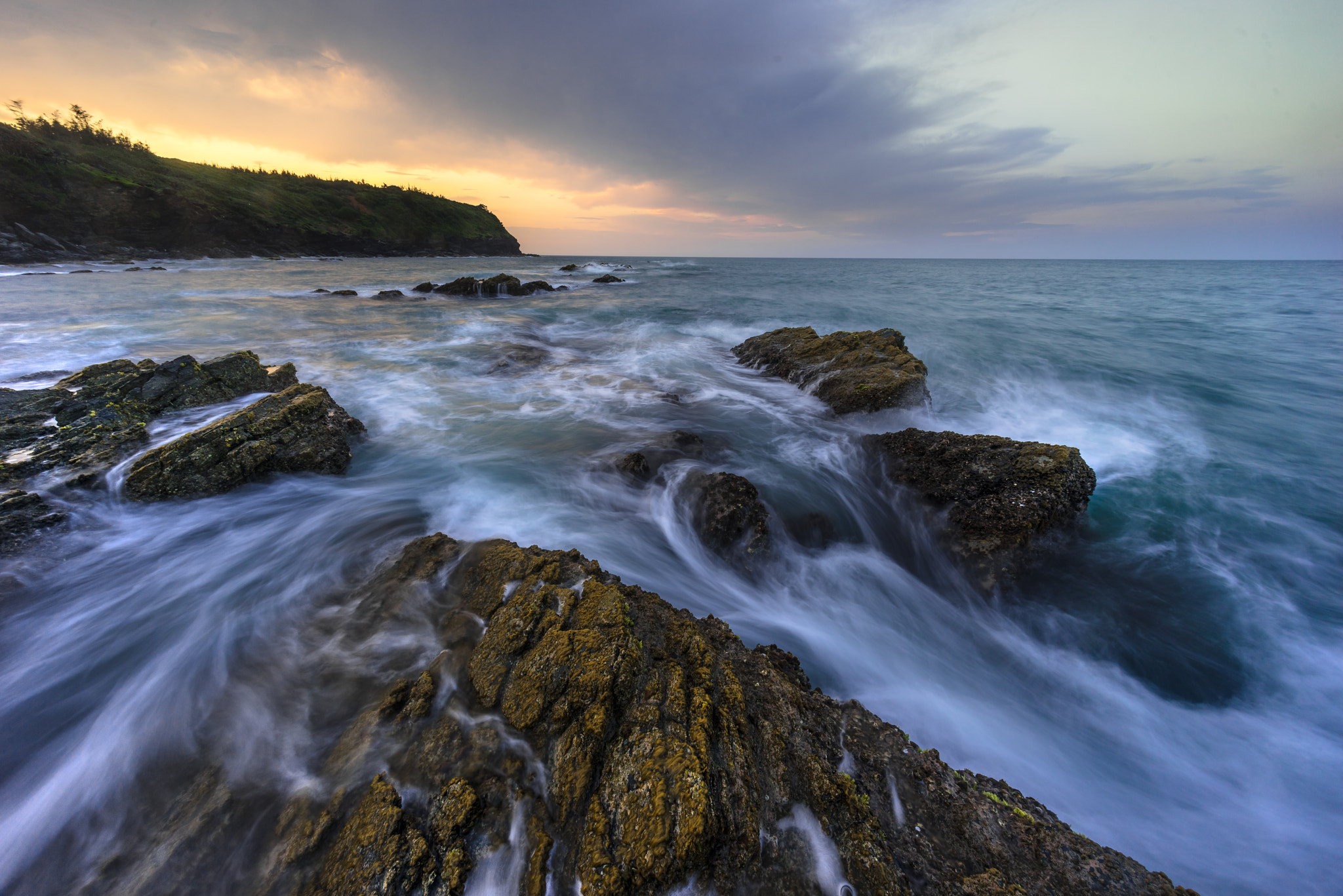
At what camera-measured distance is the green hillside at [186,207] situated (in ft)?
141

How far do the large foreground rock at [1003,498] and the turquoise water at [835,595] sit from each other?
0.31 m

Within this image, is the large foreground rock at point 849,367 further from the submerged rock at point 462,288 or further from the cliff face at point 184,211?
the cliff face at point 184,211

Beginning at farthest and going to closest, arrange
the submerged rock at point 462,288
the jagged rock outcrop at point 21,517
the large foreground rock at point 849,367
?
1. the submerged rock at point 462,288
2. the large foreground rock at point 849,367
3. the jagged rock outcrop at point 21,517

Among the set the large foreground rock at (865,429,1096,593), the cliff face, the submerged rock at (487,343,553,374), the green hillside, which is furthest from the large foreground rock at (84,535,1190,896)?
the green hillside

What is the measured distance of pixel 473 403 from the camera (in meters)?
9.52

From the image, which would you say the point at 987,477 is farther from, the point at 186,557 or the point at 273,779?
the point at 186,557

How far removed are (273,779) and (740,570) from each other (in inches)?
155

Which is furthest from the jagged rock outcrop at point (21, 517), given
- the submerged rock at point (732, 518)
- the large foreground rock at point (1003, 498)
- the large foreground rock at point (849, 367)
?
Result: the large foreground rock at point (849, 367)

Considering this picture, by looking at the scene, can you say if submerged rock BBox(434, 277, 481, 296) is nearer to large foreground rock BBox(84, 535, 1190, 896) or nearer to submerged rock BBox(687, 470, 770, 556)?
submerged rock BBox(687, 470, 770, 556)

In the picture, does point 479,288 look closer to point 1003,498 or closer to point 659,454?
point 659,454

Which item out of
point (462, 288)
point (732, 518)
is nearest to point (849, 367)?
point (732, 518)

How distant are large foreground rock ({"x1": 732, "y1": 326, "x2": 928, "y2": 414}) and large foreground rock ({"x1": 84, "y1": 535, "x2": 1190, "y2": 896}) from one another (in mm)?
6761

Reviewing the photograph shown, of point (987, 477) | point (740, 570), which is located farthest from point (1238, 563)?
point (740, 570)

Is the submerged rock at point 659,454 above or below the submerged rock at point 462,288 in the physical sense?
below
